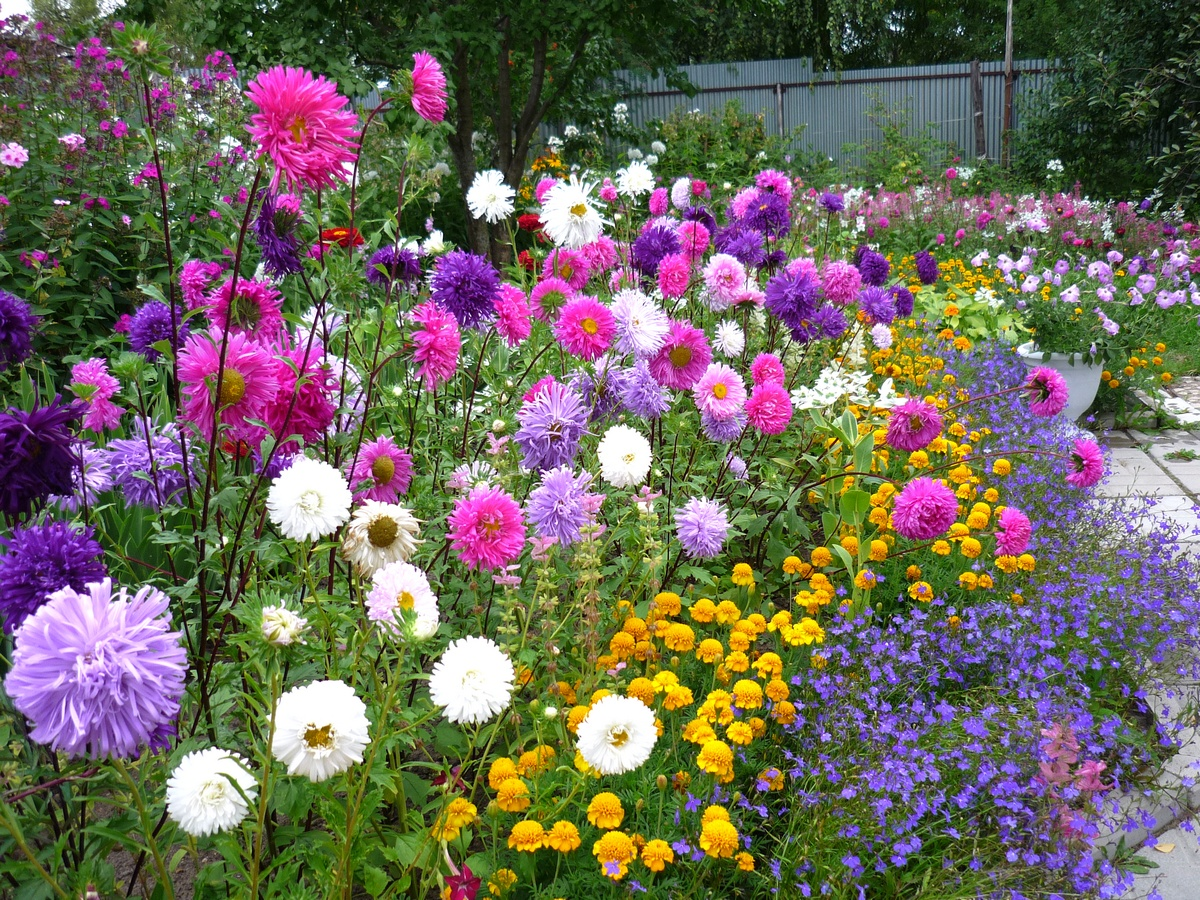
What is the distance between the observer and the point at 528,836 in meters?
1.55

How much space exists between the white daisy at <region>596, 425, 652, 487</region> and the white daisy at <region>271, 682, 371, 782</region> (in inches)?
37.4

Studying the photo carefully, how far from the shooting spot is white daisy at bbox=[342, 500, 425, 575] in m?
1.44

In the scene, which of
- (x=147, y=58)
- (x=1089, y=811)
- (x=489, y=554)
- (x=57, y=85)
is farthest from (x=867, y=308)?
(x=57, y=85)

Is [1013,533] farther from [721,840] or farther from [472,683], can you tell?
[472,683]

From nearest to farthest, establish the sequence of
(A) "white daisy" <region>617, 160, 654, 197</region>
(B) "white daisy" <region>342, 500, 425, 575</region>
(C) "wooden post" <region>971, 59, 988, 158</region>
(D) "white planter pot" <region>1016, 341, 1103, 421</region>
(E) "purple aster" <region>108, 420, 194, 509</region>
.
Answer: (B) "white daisy" <region>342, 500, 425, 575</region> → (E) "purple aster" <region>108, 420, 194, 509</region> → (A) "white daisy" <region>617, 160, 654, 197</region> → (D) "white planter pot" <region>1016, 341, 1103, 421</region> → (C) "wooden post" <region>971, 59, 988, 158</region>

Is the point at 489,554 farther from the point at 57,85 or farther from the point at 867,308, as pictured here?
the point at 57,85

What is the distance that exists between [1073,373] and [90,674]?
525cm

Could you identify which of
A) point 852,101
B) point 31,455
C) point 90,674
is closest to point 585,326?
point 31,455

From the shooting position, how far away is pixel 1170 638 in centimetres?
265

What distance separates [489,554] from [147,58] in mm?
908

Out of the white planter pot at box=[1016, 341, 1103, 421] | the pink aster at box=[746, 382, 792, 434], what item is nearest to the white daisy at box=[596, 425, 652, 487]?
the pink aster at box=[746, 382, 792, 434]

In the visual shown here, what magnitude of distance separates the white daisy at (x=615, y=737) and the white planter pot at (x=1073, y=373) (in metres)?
4.31

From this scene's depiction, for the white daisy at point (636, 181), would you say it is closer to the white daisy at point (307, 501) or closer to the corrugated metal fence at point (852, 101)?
the white daisy at point (307, 501)

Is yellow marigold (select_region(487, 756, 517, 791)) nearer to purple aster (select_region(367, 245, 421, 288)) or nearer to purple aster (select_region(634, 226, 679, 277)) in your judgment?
purple aster (select_region(367, 245, 421, 288))
